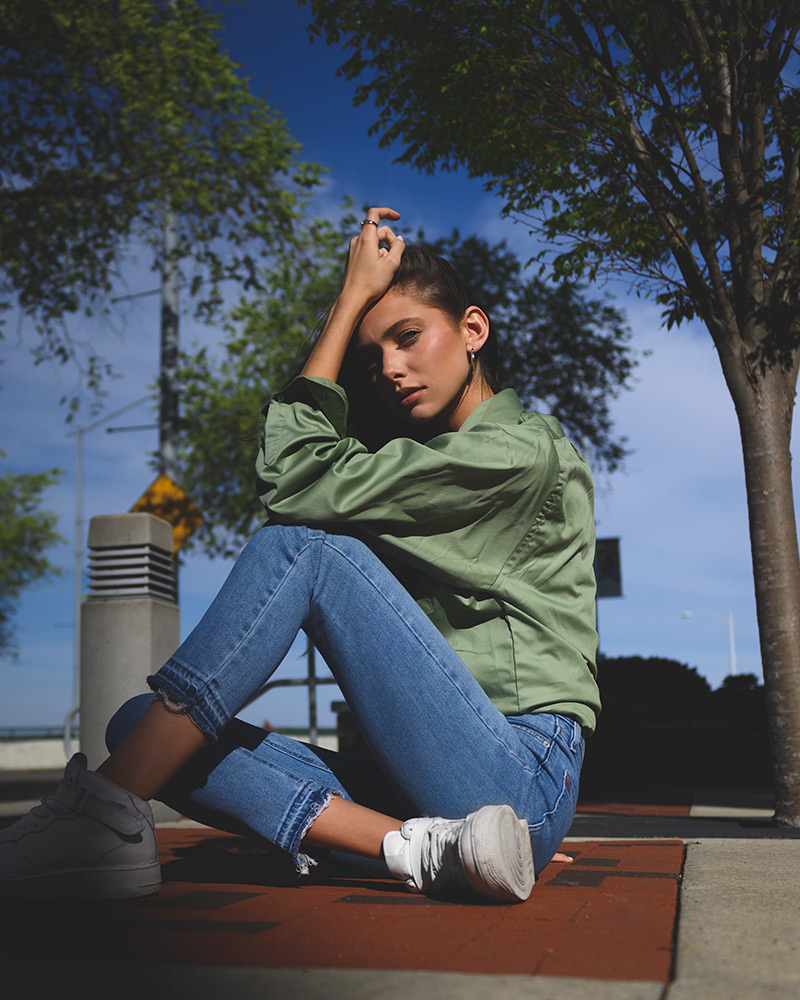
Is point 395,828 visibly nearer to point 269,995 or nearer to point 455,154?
point 269,995

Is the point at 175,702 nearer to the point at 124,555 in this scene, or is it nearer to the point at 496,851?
the point at 496,851

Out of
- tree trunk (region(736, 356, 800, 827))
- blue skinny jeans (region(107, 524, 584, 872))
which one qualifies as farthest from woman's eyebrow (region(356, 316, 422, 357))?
tree trunk (region(736, 356, 800, 827))

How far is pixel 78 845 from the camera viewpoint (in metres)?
2.06

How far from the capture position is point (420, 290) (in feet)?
9.14

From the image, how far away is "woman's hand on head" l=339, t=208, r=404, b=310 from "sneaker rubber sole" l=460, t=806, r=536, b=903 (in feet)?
4.71

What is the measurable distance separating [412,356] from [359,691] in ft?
3.42

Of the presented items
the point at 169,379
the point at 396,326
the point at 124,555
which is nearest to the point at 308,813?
the point at 396,326

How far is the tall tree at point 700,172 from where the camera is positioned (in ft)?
16.6

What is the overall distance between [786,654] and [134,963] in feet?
13.7

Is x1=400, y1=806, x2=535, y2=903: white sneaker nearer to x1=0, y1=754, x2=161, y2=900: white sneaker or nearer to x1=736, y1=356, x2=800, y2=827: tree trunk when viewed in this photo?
x1=0, y1=754, x2=161, y2=900: white sneaker

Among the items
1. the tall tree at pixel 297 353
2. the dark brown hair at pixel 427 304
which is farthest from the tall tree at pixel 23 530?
the dark brown hair at pixel 427 304

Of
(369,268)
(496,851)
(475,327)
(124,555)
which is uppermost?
(369,268)

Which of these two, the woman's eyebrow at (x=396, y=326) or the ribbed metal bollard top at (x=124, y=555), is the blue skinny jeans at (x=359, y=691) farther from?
the ribbed metal bollard top at (x=124, y=555)

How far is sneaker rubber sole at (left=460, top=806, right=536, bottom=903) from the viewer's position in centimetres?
193
